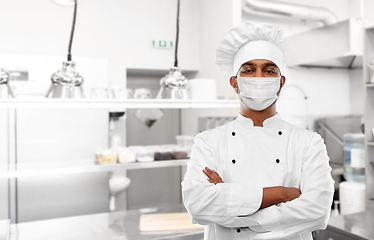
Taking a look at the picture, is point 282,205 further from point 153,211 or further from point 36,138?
point 36,138

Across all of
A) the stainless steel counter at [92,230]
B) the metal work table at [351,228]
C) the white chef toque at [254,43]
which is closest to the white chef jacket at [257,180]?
the white chef toque at [254,43]

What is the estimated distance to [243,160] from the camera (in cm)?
116

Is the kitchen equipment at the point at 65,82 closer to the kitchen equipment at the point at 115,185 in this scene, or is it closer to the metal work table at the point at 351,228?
the kitchen equipment at the point at 115,185

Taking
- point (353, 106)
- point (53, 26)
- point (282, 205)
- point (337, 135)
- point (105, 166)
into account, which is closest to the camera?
point (282, 205)

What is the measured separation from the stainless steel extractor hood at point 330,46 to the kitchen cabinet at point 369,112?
0.67 feet

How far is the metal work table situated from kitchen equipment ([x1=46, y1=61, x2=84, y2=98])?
1722mm

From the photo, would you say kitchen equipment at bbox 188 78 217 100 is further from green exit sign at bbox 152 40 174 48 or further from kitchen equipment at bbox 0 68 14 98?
green exit sign at bbox 152 40 174 48

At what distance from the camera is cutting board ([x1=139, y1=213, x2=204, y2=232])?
1.86 m

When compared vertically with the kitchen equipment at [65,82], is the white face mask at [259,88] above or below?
below

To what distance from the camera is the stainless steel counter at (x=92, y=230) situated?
178cm

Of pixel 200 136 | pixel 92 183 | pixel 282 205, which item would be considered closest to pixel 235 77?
pixel 200 136

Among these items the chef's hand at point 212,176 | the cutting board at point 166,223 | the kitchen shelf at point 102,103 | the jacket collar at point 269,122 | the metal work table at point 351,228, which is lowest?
the metal work table at point 351,228

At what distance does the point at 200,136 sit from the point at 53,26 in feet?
7.89

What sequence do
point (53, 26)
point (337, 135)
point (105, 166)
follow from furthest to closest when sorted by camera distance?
→ point (337, 135) < point (53, 26) < point (105, 166)
